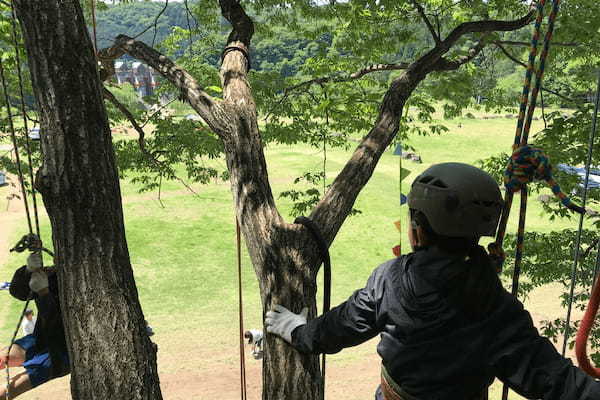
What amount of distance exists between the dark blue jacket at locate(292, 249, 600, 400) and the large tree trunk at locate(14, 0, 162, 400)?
1.22 m

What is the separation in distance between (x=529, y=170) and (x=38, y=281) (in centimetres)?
292

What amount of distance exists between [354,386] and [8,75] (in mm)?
8991

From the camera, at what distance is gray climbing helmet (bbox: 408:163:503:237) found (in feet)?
5.15

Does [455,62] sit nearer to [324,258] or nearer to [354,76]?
[354,76]

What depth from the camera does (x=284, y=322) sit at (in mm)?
2287

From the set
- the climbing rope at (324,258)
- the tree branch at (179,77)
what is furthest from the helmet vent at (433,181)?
the tree branch at (179,77)

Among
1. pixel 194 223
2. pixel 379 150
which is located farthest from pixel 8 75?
pixel 194 223

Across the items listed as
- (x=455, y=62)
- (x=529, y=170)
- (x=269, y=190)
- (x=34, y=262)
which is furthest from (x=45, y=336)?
(x=455, y=62)

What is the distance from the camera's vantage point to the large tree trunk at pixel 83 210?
2.14m

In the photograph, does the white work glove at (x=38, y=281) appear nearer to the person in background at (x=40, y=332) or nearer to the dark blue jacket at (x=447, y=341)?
the person in background at (x=40, y=332)

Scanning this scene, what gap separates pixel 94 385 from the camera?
7.41 ft

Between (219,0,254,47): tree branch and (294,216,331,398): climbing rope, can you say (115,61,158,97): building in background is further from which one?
(294,216,331,398): climbing rope

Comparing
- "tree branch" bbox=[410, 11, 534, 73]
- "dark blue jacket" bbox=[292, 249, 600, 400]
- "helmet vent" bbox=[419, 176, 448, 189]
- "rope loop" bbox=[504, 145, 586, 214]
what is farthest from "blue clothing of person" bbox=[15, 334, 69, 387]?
"tree branch" bbox=[410, 11, 534, 73]

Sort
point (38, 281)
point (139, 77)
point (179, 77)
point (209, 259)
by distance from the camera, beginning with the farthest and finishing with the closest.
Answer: point (139, 77) < point (209, 259) < point (179, 77) < point (38, 281)
